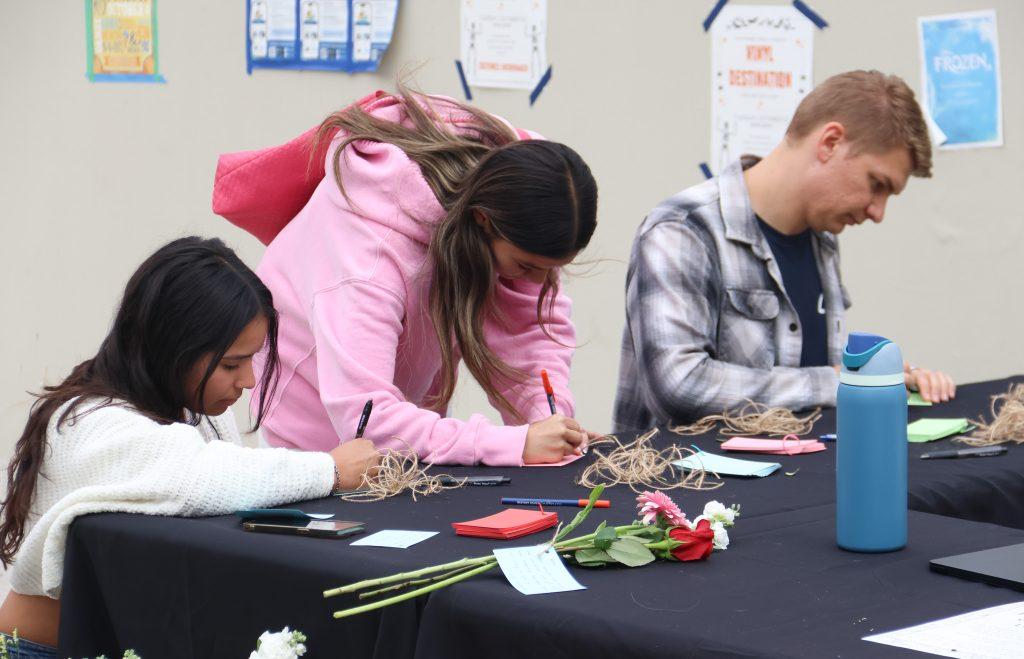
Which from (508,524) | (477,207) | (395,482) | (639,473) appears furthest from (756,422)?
(508,524)

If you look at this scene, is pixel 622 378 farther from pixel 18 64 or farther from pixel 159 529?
pixel 18 64

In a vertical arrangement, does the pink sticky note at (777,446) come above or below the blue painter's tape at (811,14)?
below

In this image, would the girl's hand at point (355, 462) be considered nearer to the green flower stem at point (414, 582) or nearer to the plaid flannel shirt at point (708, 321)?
the green flower stem at point (414, 582)

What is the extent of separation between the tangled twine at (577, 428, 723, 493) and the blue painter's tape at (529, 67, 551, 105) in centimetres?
228

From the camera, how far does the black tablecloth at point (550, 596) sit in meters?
1.06

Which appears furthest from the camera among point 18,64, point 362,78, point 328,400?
point 18,64

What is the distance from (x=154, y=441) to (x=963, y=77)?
2755 mm

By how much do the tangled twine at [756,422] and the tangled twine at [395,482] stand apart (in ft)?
2.25

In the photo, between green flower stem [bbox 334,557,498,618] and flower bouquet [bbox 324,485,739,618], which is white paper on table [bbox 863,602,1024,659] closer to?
flower bouquet [bbox 324,485,739,618]

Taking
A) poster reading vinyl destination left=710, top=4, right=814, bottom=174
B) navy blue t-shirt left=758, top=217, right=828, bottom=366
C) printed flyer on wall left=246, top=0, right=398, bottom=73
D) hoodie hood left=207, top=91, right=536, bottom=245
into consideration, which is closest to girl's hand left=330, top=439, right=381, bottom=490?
hoodie hood left=207, top=91, right=536, bottom=245

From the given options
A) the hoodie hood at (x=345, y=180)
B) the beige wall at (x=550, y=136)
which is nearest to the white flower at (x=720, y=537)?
the hoodie hood at (x=345, y=180)

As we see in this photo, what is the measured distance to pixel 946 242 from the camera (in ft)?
11.4

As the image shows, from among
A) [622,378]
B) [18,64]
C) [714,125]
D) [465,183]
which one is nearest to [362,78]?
[714,125]

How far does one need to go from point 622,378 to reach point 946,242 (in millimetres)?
1389
